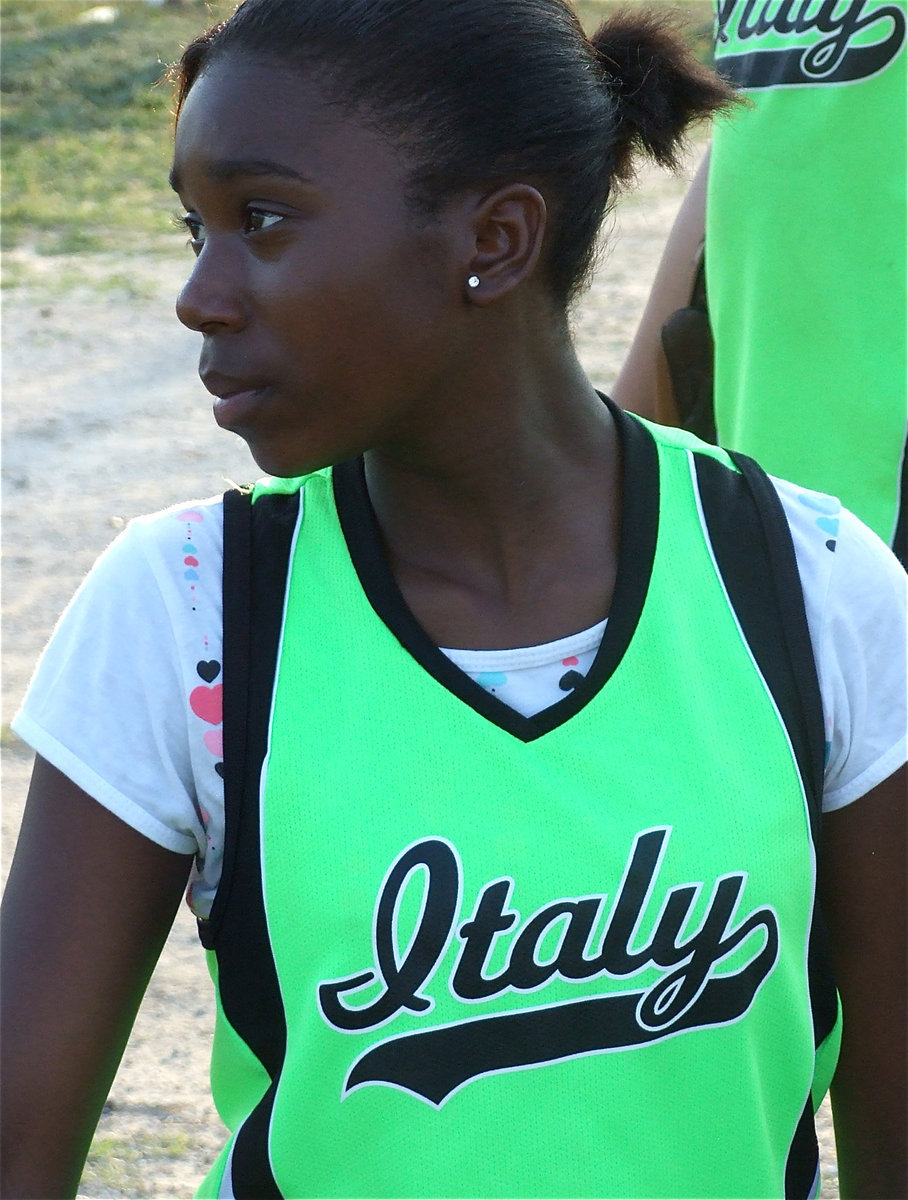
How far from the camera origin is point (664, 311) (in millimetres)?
2326

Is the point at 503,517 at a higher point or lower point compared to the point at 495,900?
higher

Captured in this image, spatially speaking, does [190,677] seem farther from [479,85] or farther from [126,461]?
[126,461]

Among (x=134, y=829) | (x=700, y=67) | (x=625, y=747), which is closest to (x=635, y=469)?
(x=625, y=747)

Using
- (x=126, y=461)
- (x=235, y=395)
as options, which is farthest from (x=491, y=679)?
(x=126, y=461)

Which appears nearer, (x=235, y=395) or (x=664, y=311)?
(x=235, y=395)

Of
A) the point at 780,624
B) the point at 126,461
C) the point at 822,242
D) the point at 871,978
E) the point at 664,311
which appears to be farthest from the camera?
the point at 126,461

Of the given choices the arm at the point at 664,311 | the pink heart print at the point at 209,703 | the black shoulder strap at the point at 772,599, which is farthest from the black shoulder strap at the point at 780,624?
the arm at the point at 664,311

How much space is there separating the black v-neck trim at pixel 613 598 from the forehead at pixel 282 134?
0.96 ft

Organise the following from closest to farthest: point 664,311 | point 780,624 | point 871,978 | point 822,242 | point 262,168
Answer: point 262,168 → point 780,624 → point 871,978 → point 822,242 → point 664,311

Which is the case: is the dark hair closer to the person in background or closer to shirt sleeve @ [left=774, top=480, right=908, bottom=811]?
shirt sleeve @ [left=774, top=480, right=908, bottom=811]

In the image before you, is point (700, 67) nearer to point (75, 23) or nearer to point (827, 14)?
point (827, 14)

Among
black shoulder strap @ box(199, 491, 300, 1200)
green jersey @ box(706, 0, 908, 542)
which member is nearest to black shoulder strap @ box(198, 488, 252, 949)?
black shoulder strap @ box(199, 491, 300, 1200)

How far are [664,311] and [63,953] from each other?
1.35 metres

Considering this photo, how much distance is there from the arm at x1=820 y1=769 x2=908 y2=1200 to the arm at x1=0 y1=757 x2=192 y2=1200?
0.61 metres
